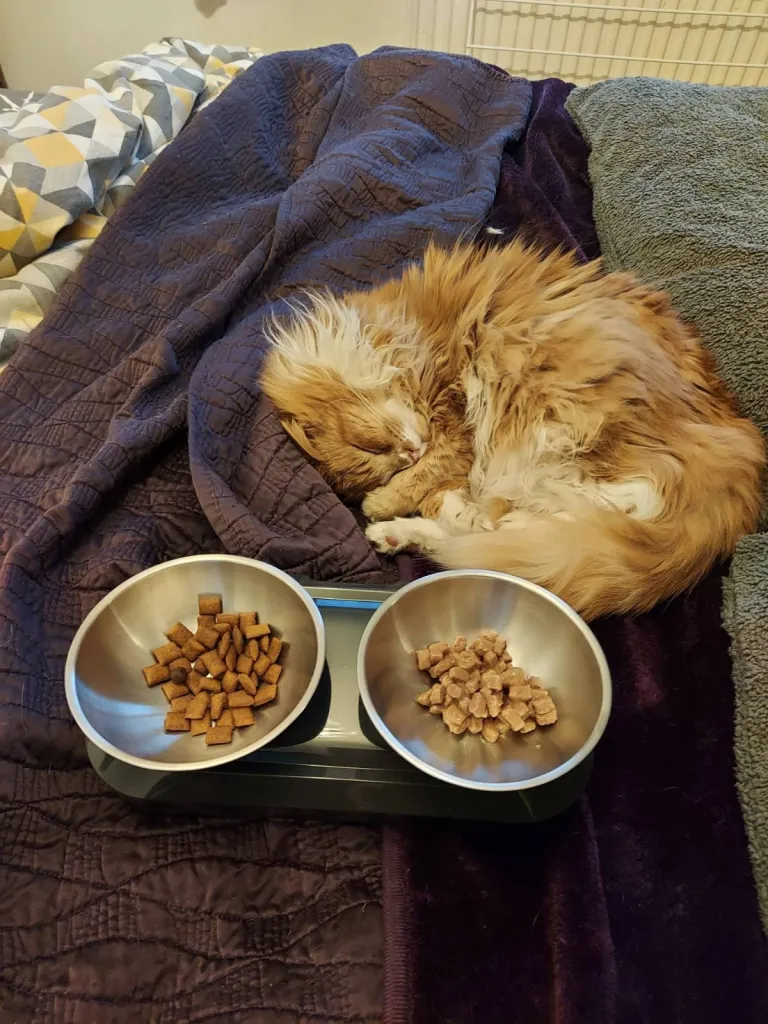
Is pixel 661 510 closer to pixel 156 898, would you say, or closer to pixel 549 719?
pixel 549 719

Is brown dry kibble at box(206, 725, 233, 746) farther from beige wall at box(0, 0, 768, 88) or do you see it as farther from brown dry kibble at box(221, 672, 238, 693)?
beige wall at box(0, 0, 768, 88)

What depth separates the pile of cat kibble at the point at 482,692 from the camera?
946mm

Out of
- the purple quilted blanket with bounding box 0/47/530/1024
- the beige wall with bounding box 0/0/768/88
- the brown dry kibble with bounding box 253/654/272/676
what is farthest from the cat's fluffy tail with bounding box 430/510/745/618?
the beige wall with bounding box 0/0/768/88

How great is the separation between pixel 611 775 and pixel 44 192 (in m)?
1.61

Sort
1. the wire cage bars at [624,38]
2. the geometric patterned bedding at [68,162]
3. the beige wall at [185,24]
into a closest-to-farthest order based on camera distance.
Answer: the geometric patterned bedding at [68,162] → the wire cage bars at [624,38] → the beige wall at [185,24]

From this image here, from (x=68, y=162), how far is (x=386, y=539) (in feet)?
3.84

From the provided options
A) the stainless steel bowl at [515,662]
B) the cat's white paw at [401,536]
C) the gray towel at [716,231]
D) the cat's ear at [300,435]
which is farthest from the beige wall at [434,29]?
the stainless steel bowl at [515,662]

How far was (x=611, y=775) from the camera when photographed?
0.93 m

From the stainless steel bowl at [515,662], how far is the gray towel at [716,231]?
8.7 inches

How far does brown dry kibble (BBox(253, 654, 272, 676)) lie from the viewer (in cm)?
99

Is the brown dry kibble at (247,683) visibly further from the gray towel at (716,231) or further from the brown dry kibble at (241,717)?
the gray towel at (716,231)

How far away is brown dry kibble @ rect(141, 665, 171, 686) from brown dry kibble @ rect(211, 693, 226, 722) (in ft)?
0.28

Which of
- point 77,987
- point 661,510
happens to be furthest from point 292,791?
point 661,510

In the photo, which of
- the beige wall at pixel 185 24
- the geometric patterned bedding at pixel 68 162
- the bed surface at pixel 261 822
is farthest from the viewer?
the beige wall at pixel 185 24
